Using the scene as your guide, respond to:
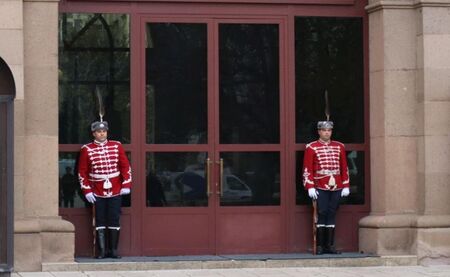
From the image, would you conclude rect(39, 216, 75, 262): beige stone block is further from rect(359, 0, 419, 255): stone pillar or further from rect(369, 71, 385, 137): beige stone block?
rect(369, 71, 385, 137): beige stone block

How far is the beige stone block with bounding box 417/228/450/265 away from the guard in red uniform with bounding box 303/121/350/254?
113 centimetres

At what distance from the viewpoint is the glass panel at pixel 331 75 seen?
15219mm

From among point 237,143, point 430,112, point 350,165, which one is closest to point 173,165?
point 237,143

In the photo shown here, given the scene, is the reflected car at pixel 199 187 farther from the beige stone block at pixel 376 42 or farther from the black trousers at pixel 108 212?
the beige stone block at pixel 376 42

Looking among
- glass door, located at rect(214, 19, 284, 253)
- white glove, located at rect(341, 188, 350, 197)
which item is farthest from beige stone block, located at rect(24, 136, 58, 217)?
white glove, located at rect(341, 188, 350, 197)

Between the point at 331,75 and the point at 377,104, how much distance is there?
0.74 metres

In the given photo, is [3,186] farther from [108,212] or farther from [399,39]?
[399,39]

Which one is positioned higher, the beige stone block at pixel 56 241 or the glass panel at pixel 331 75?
the glass panel at pixel 331 75

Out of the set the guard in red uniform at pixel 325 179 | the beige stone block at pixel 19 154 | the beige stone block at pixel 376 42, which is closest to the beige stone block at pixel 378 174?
the guard in red uniform at pixel 325 179

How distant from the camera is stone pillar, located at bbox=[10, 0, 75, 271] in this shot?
14.0 metres

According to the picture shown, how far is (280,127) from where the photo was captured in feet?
49.6

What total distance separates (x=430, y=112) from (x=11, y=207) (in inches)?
223

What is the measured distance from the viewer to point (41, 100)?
14016 millimetres

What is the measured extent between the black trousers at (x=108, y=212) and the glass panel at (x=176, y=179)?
1.85ft
